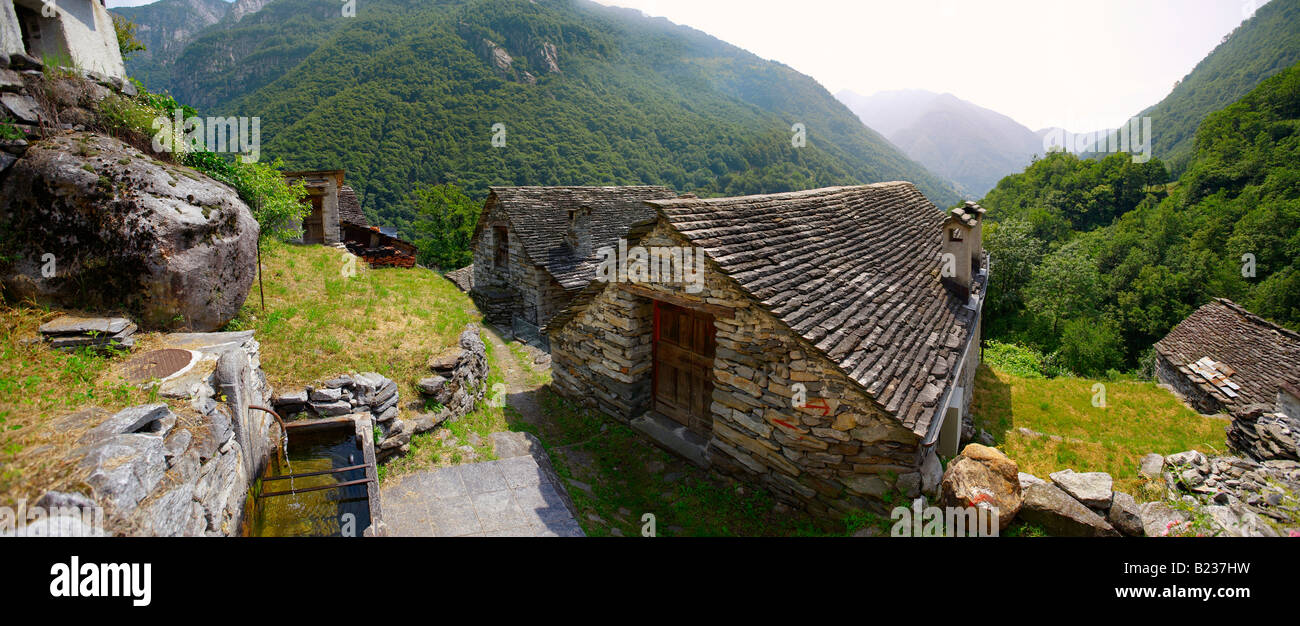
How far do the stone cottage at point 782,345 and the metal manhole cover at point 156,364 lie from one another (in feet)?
17.4

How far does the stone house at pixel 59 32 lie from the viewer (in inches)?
231

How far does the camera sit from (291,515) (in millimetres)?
5355

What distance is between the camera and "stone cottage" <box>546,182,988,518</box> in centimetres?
592

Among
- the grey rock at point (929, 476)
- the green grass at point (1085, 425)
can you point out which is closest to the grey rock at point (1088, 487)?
the grey rock at point (929, 476)

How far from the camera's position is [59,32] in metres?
6.66

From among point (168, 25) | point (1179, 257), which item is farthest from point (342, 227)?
point (168, 25)

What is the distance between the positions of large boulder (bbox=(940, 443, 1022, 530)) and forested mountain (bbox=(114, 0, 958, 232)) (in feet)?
108

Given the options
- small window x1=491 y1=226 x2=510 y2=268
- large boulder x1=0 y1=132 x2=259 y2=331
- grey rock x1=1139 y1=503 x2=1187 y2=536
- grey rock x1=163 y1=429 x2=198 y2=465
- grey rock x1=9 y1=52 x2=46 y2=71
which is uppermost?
grey rock x1=9 y1=52 x2=46 y2=71

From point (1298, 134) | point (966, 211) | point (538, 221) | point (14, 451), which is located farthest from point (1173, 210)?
point (14, 451)

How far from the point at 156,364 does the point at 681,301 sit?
5913 mm

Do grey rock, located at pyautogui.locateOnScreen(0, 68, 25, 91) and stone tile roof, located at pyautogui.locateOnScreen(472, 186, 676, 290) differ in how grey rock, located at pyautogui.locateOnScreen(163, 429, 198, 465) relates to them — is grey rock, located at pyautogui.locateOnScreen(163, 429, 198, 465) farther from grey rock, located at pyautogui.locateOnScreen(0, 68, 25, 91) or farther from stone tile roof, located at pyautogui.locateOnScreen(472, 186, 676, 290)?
stone tile roof, located at pyautogui.locateOnScreen(472, 186, 676, 290)

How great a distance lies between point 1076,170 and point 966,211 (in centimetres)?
5332

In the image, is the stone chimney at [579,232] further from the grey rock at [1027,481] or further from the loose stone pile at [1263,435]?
the loose stone pile at [1263,435]

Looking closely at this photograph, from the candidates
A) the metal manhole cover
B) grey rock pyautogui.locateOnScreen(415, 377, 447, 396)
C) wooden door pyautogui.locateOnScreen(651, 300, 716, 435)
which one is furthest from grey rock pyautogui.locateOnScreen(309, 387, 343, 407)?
wooden door pyautogui.locateOnScreen(651, 300, 716, 435)
